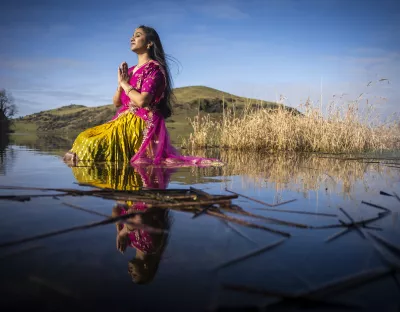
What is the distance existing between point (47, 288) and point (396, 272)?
4.46 ft

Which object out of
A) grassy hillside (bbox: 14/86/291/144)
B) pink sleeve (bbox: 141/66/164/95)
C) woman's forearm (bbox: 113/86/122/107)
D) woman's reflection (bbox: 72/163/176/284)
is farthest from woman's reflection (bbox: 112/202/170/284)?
grassy hillside (bbox: 14/86/291/144)

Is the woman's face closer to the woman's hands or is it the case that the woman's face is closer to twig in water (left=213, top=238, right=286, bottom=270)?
the woman's hands

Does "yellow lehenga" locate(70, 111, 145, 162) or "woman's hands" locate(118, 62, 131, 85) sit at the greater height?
"woman's hands" locate(118, 62, 131, 85)

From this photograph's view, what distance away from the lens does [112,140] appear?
608 centimetres

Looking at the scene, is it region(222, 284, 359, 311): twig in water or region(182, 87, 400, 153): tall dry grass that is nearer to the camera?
region(222, 284, 359, 311): twig in water

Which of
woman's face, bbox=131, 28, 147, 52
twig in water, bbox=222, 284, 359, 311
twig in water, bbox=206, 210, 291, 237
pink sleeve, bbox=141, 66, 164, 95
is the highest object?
woman's face, bbox=131, 28, 147, 52

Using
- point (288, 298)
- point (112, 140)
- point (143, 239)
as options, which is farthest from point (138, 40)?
point (288, 298)

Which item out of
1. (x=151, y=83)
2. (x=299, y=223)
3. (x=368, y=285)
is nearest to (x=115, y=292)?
(x=368, y=285)

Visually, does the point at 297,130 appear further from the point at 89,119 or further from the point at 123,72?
the point at 89,119

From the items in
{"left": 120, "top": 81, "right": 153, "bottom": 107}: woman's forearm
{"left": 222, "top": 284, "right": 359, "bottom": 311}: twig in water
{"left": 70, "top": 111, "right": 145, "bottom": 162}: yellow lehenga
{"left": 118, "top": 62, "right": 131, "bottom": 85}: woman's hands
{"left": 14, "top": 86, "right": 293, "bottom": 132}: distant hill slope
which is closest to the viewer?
{"left": 222, "top": 284, "right": 359, "bottom": 311}: twig in water

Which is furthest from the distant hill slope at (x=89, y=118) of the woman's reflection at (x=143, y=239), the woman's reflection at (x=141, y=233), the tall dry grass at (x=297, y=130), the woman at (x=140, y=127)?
the woman's reflection at (x=143, y=239)

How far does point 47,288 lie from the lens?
1247 mm

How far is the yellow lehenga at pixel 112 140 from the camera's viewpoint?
6012 mm

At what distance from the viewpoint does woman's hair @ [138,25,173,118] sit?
Answer: 582 cm
